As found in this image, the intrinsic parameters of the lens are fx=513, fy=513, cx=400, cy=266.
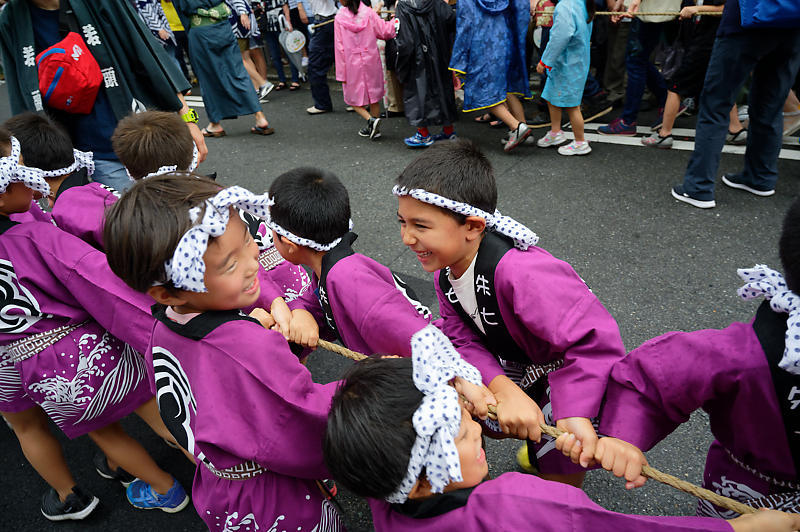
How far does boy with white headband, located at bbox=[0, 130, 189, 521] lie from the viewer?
5.64 ft

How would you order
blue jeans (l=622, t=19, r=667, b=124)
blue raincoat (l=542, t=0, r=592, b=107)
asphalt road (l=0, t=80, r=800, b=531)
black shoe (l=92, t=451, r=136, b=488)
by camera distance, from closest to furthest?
asphalt road (l=0, t=80, r=800, b=531)
black shoe (l=92, t=451, r=136, b=488)
blue raincoat (l=542, t=0, r=592, b=107)
blue jeans (l=622, t=19, r=667, b=124)

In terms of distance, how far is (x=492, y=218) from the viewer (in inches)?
62.7

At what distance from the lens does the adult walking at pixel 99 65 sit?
2568 millimetres

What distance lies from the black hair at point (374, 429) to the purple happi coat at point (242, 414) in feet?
0.64

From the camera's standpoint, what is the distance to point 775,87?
3184mm

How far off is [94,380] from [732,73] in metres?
3.76

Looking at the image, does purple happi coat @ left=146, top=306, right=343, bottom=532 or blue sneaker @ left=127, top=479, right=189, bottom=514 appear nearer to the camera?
purple happi coat @ left=146, top=306, right=343, bottom=532

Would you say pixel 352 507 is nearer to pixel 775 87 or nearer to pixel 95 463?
pixel 95 463

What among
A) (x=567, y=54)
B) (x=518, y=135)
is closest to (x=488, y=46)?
(x=567, y=54)

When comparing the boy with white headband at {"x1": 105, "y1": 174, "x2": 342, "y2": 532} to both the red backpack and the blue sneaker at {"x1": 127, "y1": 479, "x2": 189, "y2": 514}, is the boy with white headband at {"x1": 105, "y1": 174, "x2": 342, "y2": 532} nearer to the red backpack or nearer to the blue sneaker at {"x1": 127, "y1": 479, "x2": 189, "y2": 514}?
the blue sneaker at {"x1": 127, "y1": 479, "x2": 189, "y2": 514}

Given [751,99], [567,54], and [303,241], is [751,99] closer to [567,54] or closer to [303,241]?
[567,54]

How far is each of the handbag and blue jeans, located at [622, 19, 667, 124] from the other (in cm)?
162

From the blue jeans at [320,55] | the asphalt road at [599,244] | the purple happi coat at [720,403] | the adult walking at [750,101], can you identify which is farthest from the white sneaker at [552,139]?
the purple happi coat at [720,403]

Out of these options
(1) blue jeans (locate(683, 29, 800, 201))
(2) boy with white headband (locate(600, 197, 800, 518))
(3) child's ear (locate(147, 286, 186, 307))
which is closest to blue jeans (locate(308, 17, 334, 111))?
(1) blue jeans (locate(683, 29, 800, 201))
